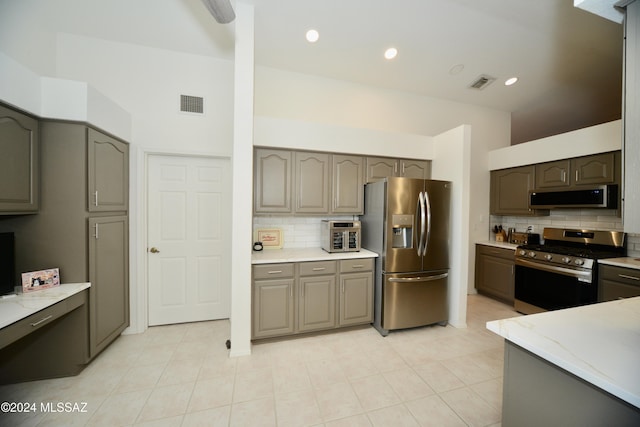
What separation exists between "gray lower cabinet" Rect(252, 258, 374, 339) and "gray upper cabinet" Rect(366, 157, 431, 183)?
3.79 ft

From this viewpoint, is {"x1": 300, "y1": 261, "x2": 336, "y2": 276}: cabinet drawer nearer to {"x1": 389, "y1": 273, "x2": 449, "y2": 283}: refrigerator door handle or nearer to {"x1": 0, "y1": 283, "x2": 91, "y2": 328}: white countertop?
{"x1": 389, "y1": 273, "x2": 449, "y2": 283}: refrigerator door handle

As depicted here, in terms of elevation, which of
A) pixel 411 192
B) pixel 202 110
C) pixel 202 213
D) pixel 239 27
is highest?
pixel 239 27

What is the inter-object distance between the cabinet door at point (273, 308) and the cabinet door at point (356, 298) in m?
0.59

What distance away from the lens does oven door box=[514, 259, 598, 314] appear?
2531mm

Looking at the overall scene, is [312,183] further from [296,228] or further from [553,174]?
[553,174]

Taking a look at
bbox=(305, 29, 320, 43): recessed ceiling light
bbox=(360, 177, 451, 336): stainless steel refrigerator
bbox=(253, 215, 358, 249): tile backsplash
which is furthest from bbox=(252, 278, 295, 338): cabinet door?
bbox=(305, 29, 320, 43): recessed ceiling light

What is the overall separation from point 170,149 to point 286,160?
52.5 inches

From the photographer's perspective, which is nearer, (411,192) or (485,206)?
(411,192)

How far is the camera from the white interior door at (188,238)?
2.74 metres

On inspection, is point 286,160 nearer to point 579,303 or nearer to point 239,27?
point 239,27

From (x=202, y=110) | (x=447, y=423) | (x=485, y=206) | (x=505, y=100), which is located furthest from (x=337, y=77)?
(x=447, y=423)

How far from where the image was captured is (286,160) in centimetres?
277

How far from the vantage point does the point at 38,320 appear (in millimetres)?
1583

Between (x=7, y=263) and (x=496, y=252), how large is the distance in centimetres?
539
